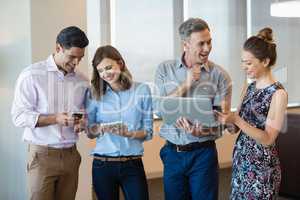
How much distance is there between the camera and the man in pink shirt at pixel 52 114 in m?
2.39

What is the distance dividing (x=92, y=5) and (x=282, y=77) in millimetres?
3532

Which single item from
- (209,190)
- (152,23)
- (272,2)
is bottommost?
(209,190)

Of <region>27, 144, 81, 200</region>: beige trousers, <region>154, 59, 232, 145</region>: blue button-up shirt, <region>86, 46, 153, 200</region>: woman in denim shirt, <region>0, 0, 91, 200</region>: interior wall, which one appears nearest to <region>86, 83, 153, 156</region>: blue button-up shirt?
<region>86, 46, 153, 200</region>: woman in denim shirt

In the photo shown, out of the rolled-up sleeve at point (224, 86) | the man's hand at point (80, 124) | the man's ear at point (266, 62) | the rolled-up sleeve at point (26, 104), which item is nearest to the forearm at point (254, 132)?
the rolled-up sleeve at point (224, 86)

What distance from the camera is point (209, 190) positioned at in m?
2.45

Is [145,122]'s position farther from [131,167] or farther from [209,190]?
[209,190]

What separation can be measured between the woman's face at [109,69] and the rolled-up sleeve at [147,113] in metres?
0.19

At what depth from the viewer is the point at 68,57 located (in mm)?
2436

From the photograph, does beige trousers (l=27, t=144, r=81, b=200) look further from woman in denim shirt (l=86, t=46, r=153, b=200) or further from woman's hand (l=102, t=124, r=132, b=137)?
woman's hand (l=102, t=124, r=132, b=137)

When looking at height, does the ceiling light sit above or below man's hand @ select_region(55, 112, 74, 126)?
above

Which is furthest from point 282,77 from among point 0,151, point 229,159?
point 0,151

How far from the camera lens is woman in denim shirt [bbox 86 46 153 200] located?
2.38 meters

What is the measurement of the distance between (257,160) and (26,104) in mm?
1279

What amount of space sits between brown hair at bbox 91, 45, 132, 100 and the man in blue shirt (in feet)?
0.71
